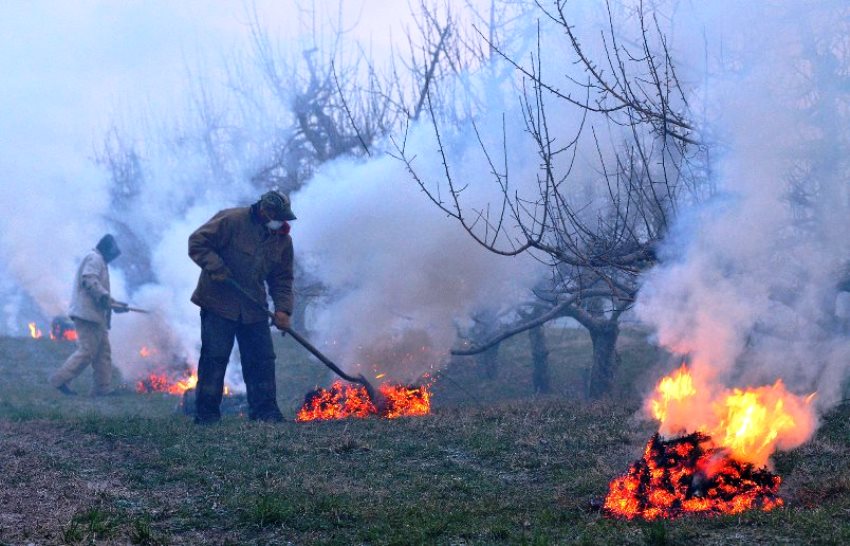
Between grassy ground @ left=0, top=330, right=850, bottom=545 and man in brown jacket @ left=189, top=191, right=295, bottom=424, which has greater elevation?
man in brown jacket @ left=189, top=191, right=295, bottom=424

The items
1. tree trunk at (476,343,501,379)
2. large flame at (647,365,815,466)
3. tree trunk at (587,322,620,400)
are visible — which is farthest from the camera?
tree trunk at (476,343,501,379)

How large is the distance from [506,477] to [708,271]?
1901 millimetres

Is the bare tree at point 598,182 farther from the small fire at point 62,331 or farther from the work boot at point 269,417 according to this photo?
the small fire at point 62,331

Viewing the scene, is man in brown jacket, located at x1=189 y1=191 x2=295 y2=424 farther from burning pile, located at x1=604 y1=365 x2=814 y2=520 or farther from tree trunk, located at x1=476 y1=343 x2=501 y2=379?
tree trunk, located at x1=476 y1=343 x2=501 y2=379

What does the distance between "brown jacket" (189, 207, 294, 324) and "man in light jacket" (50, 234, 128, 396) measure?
5132 mm

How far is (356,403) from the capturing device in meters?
9.16

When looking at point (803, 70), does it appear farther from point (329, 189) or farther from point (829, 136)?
point (329, 189)

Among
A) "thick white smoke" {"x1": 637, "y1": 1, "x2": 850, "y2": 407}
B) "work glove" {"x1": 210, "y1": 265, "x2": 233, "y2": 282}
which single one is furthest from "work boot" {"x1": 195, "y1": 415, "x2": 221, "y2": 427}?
"thick white smoke" {"x1": 637, "y1": 1, "x2": 850, "y2": 407}

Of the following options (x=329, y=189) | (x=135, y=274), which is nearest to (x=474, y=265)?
(x=329, y=189)

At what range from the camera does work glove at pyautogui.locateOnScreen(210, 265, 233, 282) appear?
8.33 metres

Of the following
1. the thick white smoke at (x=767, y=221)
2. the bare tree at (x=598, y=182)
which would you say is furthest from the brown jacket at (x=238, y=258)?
the thick white smoke at (x=767, y=221)

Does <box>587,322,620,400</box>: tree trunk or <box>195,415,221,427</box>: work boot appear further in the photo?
<box>587,322,620,400</box>: tree trunk

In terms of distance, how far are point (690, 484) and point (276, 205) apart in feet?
16.4

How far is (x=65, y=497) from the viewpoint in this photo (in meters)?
5.18
